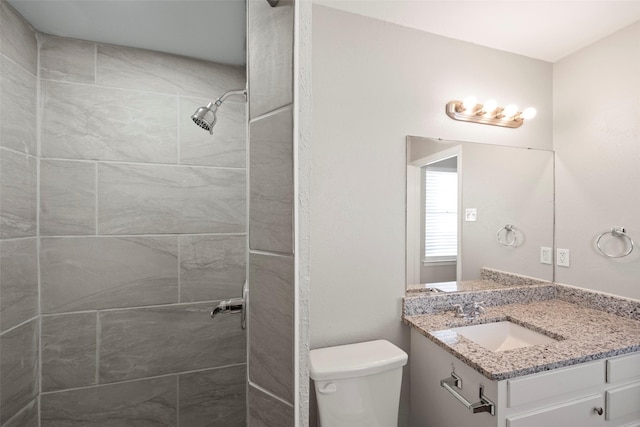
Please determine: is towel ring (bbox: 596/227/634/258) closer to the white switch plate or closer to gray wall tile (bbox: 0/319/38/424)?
the white switch plate

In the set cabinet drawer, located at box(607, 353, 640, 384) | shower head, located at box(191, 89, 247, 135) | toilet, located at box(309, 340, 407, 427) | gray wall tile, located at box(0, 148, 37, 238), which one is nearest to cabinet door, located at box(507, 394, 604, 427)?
cabinet drawer, located at box(607, 353, 640, 384)

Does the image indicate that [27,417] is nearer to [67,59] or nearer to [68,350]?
[68,350]

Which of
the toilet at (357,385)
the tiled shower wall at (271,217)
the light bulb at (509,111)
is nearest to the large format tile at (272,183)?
the tiled shower wall at (271,217)

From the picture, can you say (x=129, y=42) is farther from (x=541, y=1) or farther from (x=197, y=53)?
(x=541, y=1)

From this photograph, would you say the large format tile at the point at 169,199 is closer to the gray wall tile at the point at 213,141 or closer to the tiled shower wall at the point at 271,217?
the gray wall tile at the point at 213,141

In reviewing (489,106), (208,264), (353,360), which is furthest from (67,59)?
(489,106)

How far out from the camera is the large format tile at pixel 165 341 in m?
1.35

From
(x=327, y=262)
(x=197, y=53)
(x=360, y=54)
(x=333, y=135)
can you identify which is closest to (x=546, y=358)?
(x=327, y=262)

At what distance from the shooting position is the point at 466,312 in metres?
1.64

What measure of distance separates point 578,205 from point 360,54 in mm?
1679

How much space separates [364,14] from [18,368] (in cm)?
226

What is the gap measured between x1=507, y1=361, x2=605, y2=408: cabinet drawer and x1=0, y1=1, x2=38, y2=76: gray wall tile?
2296mm

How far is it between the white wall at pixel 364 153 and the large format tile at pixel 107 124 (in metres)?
0.73

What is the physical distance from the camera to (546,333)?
142 centimetres
